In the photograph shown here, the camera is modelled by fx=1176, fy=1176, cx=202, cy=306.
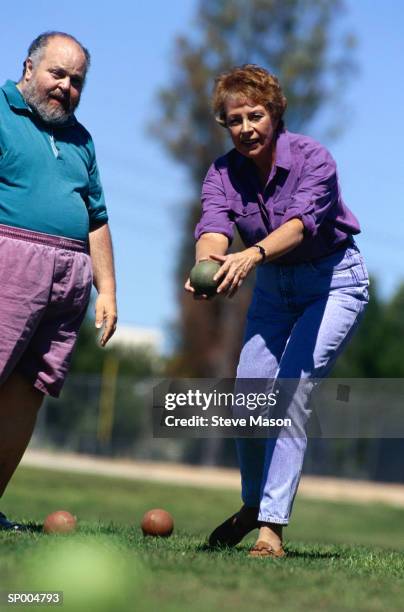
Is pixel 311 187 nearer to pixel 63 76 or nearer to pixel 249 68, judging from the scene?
pixel 249 68

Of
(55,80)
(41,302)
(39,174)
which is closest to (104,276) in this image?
(41,302)

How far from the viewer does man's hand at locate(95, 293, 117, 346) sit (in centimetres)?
608

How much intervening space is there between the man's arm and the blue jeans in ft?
2.35

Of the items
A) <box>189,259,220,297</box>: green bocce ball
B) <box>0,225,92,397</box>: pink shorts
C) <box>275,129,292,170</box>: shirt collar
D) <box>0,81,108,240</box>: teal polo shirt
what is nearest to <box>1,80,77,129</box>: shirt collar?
<box>0,81,108,240</box>: teal polo shirt

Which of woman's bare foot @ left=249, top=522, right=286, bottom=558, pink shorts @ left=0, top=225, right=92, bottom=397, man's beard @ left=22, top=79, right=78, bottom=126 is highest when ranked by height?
man's beard @ left=22, top=79, right=78, bottom=126

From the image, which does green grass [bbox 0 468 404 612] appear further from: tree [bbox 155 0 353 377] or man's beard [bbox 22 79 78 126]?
tree [bbox 155 0 353 377]

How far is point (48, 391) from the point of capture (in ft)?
19.4

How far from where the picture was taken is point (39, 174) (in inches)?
226

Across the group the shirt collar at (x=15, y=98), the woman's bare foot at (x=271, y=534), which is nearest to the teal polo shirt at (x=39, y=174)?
the shirt collar at (x=15, y=98)

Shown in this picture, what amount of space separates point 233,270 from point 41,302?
1.06 m

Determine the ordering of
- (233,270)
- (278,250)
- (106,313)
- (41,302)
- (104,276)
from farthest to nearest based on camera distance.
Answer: (104,276) → (106,313) → (41,302) → (278,250) → (233,270)

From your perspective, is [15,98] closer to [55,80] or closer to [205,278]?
[55,80]

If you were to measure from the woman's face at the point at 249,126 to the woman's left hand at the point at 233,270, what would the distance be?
664 mm

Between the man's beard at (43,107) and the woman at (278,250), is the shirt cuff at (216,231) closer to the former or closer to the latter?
the woman at (278,250)
